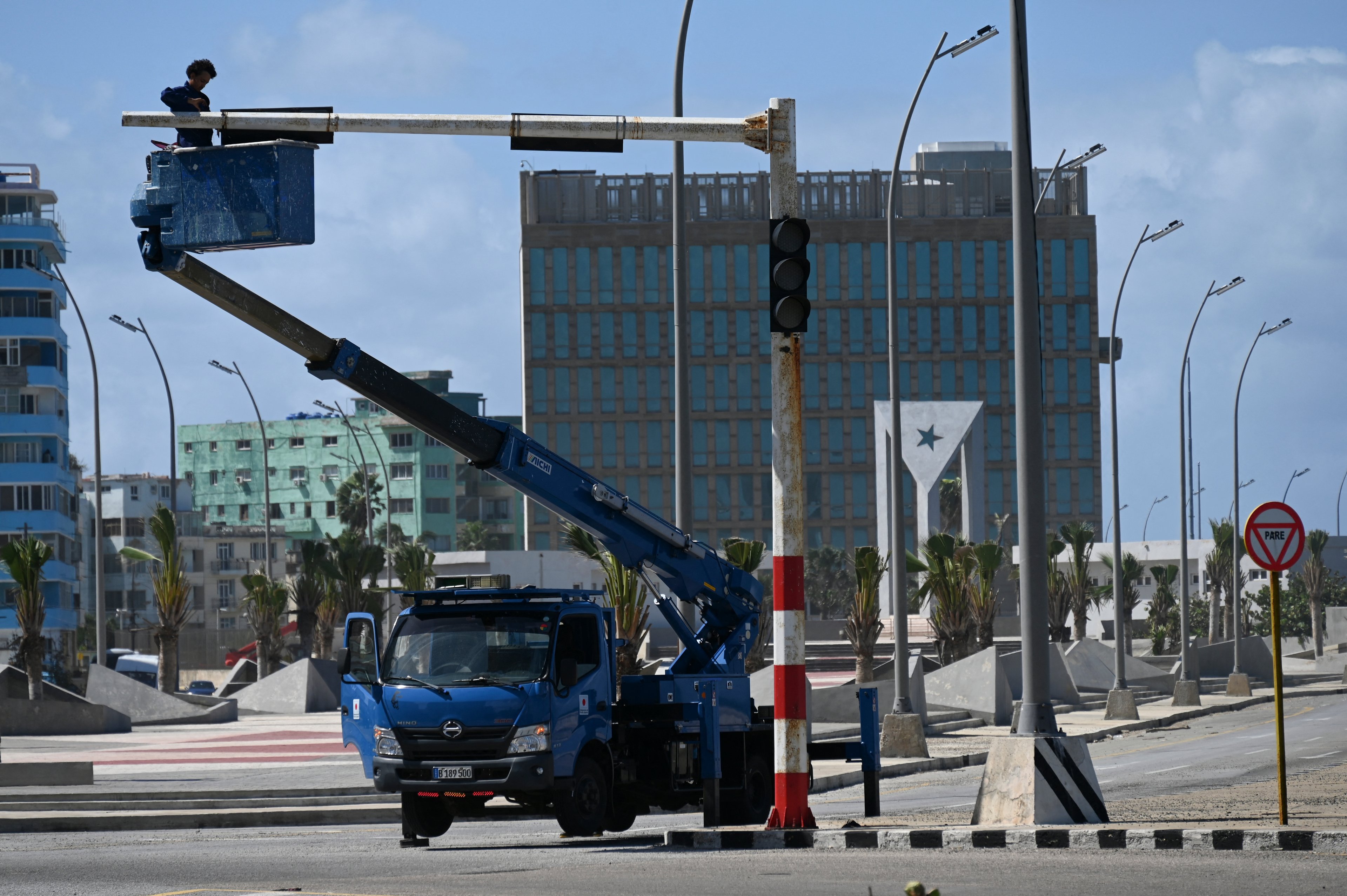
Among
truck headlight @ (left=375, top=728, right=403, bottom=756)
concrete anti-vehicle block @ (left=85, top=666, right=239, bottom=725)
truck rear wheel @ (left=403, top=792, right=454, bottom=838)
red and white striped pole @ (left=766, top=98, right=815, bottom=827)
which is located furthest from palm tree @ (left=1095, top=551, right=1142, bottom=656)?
red and white striped pole @ (left=766, top=98, right=815, bottom=827)

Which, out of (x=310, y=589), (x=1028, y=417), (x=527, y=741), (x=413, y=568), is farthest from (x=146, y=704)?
(x=1028, y=417)

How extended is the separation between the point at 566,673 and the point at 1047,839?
4.58 meters

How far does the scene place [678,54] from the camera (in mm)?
22047

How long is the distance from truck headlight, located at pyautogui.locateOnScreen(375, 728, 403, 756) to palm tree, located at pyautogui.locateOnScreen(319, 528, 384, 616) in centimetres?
3907

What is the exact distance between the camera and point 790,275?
45.5 ft

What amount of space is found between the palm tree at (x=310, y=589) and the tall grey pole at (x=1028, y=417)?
4385 centimetres

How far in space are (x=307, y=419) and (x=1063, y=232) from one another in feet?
221

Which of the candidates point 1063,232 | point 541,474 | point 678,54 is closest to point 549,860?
point 541,474

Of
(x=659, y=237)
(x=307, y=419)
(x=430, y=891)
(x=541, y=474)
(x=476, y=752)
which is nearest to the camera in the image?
(x=430, y=891)

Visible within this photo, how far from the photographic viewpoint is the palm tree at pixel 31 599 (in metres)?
41.4

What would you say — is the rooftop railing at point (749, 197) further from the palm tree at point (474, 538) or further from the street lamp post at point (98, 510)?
the street lamp post at point (98, 510)

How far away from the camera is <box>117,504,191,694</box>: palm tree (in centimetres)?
4688

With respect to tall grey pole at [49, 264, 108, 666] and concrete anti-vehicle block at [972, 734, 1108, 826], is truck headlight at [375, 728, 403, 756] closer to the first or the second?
concrete anti-vehicle block at [972, 734, 1108, 826]

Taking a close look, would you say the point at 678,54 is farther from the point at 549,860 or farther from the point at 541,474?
the point at 549,860
